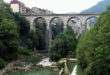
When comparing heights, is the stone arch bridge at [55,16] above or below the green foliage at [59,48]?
above

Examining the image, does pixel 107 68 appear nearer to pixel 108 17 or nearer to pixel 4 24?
pixel 108 17

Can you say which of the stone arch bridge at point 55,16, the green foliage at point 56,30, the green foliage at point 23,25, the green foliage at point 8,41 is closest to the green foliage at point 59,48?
the green foliage at point 8,41

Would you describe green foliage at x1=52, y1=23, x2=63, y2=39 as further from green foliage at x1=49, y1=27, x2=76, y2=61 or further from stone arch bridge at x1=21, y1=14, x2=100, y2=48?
green foliage at x1=49, y1=27, x2=76, y2=61

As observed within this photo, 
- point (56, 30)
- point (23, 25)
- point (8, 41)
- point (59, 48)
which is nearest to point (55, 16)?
point (23, 25)

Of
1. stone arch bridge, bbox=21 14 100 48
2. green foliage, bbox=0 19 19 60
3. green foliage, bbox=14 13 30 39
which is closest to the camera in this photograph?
green foliage, bbox=0 19 19 60

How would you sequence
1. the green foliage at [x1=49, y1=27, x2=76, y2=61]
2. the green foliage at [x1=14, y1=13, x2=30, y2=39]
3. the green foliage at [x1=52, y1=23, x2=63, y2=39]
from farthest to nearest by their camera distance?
the green foliage at [x1=52, y1=23, x2=63, y2=39]
the green foliage at [x1=14, y1=13, x2=30, y2=39]
the green foliage at [x1=49, y1=27, x2=76, y2=61]

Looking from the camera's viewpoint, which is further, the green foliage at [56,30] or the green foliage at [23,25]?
the green foliage at [56,30]

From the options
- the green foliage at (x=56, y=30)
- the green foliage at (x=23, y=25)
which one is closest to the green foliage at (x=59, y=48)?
the green foliage at (x=23, y=25)

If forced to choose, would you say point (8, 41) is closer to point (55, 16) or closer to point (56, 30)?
point (55, 16)

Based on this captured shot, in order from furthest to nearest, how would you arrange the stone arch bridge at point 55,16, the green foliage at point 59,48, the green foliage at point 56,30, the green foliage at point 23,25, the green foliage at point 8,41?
the green foliage at point 56,30
the green foliage at point 23,25
the stone arch bridge at point 55,16
the green foliage at point 59,48
the green foliage at point 8,41

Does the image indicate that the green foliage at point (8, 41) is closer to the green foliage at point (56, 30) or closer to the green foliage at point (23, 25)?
the green foliage at point (23, 25)

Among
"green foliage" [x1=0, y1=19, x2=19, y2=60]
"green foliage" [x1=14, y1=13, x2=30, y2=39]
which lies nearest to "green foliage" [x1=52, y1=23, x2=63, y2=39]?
"green foliage" [x1=14, y1=13, x2=30, y2=39]

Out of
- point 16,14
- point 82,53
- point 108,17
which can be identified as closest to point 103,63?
point 108,17

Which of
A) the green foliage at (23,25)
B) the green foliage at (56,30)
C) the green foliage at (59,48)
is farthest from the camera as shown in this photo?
the green foliage at (56,30)
